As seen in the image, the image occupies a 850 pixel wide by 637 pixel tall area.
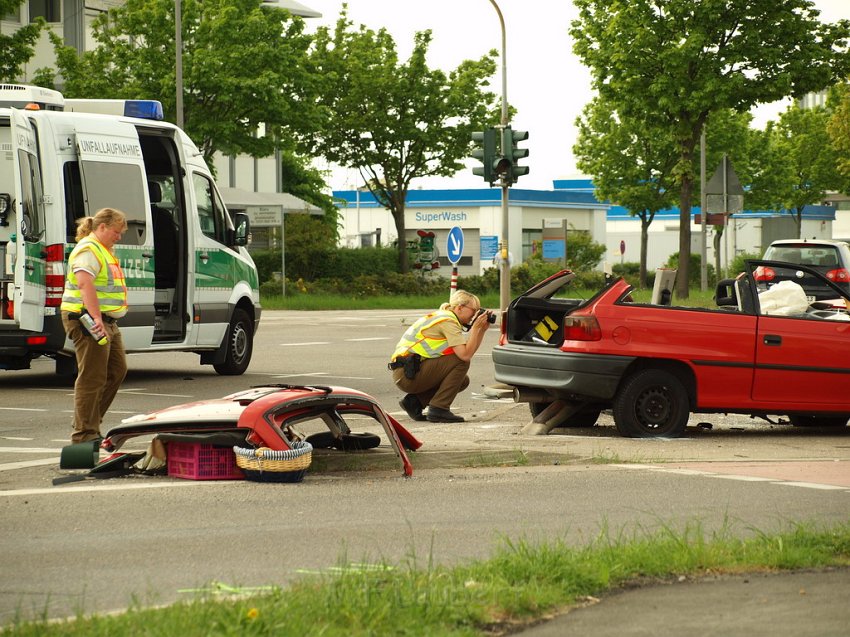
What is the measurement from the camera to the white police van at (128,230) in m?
14.8

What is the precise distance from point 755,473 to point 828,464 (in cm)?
85

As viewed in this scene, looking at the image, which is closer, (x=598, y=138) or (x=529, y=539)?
(x=529, y=539)

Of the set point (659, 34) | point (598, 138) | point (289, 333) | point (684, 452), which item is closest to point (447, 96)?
point (598, 138)

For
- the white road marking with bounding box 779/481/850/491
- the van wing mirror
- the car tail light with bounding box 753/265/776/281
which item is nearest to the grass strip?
the white road marking with bounding box 779/481/850/491

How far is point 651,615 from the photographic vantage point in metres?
5.29

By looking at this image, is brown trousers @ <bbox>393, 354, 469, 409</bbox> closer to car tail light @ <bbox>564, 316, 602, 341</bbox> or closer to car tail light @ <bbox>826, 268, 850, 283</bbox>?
car tail light @ <bbox>564, 316, 602, 341</bbox>

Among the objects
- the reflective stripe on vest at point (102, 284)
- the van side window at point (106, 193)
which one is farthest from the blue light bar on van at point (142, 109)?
the reflective stripe on vest at point (102, 284)

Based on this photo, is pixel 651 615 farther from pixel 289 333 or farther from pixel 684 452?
pixel 289 333

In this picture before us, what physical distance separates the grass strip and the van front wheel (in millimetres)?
11257

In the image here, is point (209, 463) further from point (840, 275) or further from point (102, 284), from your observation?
point (840, 275)

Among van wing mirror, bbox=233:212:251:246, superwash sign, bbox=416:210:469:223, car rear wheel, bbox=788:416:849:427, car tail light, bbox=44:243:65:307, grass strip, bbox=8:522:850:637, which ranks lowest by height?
car rear wheel, bbox=788:416:849:427

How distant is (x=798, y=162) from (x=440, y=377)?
61.3m

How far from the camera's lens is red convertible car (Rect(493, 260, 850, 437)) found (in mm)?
11344

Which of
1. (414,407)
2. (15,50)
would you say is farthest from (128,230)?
(15,50)
